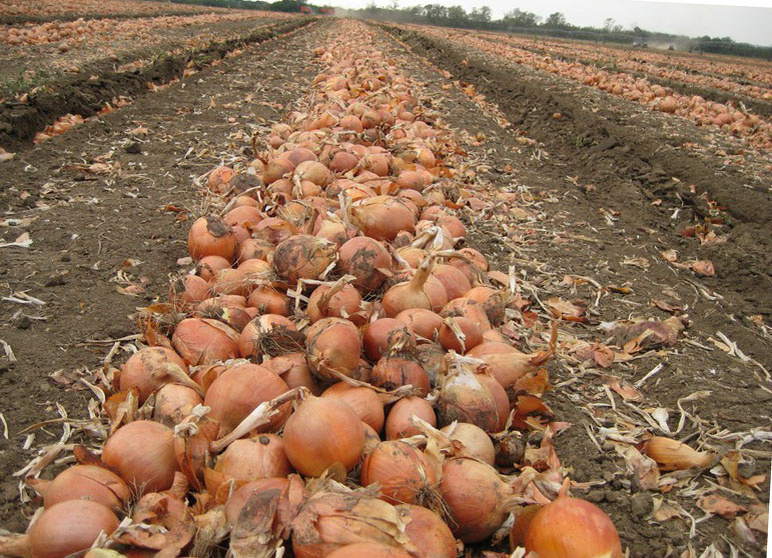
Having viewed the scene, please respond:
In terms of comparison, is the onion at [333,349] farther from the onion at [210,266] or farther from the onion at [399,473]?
the onion at [210,266]

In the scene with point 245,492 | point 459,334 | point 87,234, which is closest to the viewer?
point 245,492

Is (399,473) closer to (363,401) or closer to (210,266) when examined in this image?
(363,401)

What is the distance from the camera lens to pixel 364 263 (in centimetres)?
236

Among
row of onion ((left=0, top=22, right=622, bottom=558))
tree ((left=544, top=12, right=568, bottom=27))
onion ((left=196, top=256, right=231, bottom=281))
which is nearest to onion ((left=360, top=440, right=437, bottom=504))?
row of onion ((left=0, top=22, right=622, bottom=558))

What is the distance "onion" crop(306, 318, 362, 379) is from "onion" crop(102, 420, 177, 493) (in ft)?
1.69

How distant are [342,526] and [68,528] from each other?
2.25 feet

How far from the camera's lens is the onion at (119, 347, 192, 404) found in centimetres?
179

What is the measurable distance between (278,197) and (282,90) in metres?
6.52

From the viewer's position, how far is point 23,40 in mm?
11680

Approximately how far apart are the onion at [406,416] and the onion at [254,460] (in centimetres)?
37

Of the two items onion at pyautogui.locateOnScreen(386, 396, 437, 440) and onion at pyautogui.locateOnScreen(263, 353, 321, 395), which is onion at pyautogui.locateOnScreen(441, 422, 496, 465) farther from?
onion at pyautogui.locateOnScreen(263, 353, 321, 395)

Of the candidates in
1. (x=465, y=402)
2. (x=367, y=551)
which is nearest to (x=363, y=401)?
(x=465, y=402)

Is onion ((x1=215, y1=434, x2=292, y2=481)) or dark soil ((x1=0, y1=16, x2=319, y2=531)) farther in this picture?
dark soil ((x1=0, y1=16, x2=319, y2=531))

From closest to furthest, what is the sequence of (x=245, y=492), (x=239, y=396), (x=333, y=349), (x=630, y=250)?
(x=245, y=492)
(x=239, y=396)
(x=333, y=349)
(x=630, y=250)
